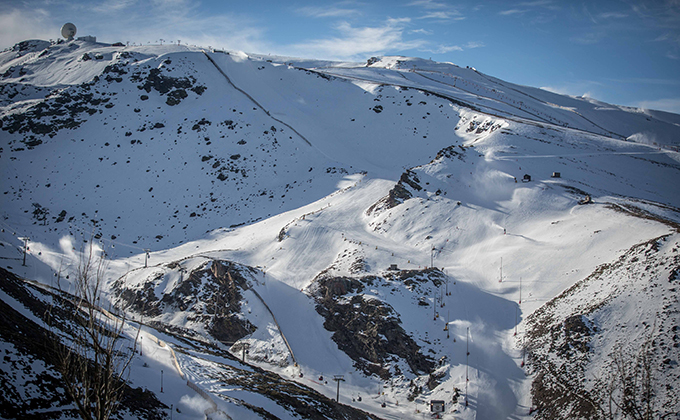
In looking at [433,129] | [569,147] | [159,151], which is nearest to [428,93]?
[433,129]

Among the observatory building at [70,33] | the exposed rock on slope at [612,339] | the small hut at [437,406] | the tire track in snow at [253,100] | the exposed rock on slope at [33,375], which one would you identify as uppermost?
the observatory building at [70,33]

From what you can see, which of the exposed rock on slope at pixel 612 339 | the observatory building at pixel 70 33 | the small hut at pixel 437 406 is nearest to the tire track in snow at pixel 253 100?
the observatory building at pixel 70 33

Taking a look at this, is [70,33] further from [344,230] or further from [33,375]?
[33,375]

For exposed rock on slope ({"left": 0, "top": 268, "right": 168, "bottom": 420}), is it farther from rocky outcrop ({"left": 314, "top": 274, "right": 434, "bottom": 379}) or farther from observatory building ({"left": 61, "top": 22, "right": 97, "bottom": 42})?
observatory building ({"left": 61, "top": 22, "right": 97, "bottom": 42})

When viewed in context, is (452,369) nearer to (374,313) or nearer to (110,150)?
(374,313)

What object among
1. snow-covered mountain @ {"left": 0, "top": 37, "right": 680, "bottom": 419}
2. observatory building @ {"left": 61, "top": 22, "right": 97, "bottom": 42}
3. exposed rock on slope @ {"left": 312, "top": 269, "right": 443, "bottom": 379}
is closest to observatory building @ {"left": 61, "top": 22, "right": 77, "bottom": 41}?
observatory building @ {"left": 61, "top": 22, "right": 97, "bottom": 42}

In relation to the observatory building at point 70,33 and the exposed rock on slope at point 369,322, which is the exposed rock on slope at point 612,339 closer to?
the exposed rock on slope at point 369,322

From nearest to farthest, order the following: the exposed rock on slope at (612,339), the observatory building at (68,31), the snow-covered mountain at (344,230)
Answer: the exposed rock on slope at (612,339) → the snow-covered mountain at (344,230) → the observatory building at (68,31)

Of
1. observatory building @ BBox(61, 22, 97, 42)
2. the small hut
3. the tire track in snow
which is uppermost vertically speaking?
observatory building @ BBox(61, 22, 97, 42)
